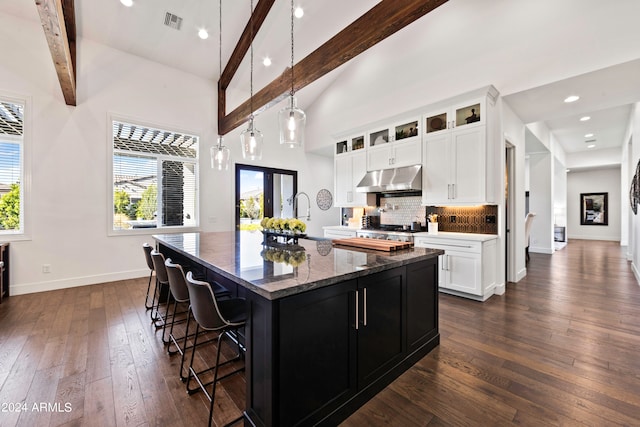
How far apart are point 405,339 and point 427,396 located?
15.0 inches

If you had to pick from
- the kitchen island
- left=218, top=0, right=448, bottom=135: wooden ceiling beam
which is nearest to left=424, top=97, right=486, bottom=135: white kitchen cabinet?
left=218, top=0, right=448, bottom=135: wooden ceiling beam

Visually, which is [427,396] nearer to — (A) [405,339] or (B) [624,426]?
(A) [405,339]

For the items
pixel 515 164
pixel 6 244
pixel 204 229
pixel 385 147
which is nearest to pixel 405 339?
pixel 385 147

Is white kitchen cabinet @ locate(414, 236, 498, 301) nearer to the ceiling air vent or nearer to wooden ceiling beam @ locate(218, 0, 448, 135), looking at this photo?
wooden ceiling beam @ locate(218, 0, 448, 135)

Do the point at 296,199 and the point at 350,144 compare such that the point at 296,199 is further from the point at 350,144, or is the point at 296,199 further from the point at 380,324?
the point at 380,324

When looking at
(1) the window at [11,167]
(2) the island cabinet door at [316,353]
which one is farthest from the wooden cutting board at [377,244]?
(1) the window at [11,167]

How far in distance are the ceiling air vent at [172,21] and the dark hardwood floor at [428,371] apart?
14.0 feet

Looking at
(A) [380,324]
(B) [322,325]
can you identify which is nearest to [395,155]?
(A) [380,324]

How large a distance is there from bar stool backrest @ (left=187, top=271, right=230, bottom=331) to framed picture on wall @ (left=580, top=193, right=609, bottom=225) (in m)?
13.9

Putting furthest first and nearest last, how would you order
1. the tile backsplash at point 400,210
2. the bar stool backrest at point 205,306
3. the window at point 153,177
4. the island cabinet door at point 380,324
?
the tile backsplash at point 400,210 < the window at point 153,177 < the island cabinet door at point 380,324 < the bar stool backrest at point 205,306

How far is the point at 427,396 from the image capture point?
1770 mm

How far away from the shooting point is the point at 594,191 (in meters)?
10.2

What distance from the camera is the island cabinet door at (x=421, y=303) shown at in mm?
2113

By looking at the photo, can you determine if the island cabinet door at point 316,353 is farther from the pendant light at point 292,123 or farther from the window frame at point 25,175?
the window frame at point 25,175
